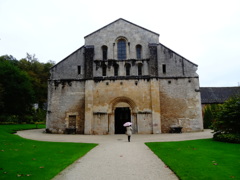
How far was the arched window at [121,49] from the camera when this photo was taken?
2448 centimetres

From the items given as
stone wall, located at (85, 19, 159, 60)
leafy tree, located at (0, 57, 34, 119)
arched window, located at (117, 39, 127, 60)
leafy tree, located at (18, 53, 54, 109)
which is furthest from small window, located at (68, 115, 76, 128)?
leafy tree, located at (18, 53, 54, 109)

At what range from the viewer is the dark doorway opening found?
23500 mm

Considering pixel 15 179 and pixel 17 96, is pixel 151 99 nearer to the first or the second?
pixel 15 179

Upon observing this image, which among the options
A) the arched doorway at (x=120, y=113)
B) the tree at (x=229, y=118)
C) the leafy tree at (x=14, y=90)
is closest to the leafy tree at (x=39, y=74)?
the leafy tree at (x=14, y=90)

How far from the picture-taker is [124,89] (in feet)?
75.5

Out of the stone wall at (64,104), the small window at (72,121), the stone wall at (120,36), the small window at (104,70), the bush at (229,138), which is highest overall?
the stone wall at (120,36)

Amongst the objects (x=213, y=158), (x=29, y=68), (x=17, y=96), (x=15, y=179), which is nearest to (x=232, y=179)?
(x=213, y=158)

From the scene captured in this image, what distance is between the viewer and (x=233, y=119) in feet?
47.6

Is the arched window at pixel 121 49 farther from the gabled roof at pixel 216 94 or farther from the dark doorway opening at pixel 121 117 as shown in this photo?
the gabled roof at pixel 216 94

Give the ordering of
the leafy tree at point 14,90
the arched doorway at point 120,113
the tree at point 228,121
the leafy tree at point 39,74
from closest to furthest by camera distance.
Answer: the tree at point 228,121
the arched doorway at point 120,113
the leafy tree at point 14,90
the leafy tree at point 39,74

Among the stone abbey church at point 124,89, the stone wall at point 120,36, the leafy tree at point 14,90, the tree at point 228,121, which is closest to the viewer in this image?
the tree at point 228,121

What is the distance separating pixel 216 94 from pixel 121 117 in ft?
77.7

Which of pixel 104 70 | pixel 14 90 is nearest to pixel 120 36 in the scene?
pixel 104 70

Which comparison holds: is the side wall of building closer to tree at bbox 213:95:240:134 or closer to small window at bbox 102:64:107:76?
small window at bbox 102:64:107:76
